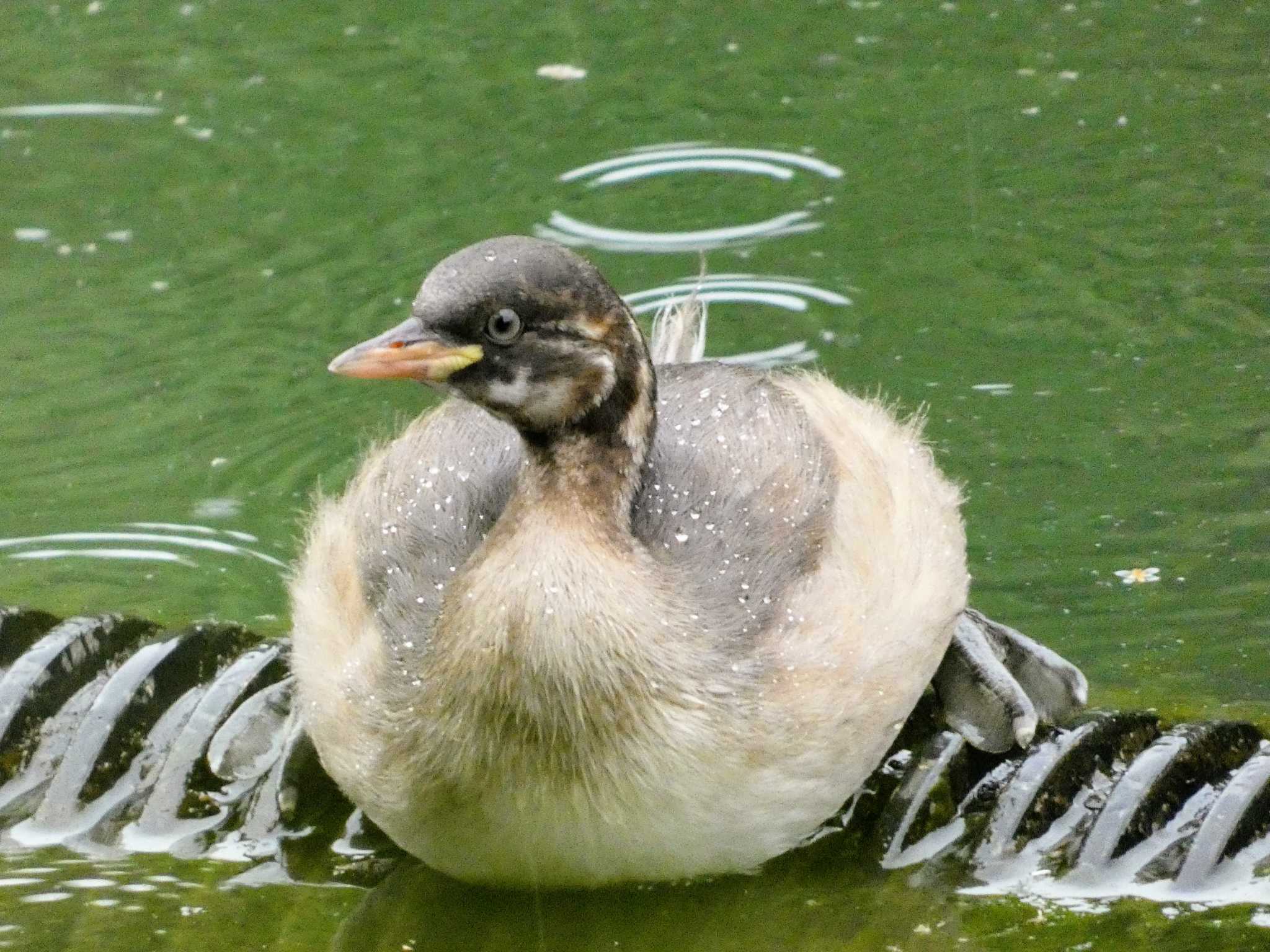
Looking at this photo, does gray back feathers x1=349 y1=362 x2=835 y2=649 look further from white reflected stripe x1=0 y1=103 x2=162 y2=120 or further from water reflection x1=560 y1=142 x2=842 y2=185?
white reflected stripe x1=0 y1=103 x2=162 y2=120

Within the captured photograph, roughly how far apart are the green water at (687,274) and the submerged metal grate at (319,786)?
0.12 metres

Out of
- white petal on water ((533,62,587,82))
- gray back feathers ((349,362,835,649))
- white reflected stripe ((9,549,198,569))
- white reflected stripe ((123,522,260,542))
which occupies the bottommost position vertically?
white reflected stripe ((9,549,198,569))

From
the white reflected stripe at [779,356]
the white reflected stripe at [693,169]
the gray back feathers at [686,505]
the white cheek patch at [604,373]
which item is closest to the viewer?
the white cheek patch at [604,373]

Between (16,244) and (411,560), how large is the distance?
4.08 m

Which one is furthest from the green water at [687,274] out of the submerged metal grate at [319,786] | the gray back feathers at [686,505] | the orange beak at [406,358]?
the orange beak at [406,358]

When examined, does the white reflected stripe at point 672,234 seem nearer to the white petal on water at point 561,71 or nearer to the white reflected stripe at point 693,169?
the white reflected stripe at point 693,169

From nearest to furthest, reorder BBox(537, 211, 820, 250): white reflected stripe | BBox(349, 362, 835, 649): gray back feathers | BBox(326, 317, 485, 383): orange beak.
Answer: BBox(326, 317, 485, 383): orange beak, BBox(349, 362, 835, 649): gray back feathers, BBox(537, 211, 820, 250): white reflected stripe

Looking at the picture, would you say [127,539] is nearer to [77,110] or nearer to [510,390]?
[510,390]

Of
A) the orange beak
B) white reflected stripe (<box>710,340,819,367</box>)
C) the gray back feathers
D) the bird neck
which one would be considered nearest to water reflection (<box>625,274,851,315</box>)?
white reflected stripe (<box>710,340,819,367</box>)

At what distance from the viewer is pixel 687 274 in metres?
7.32

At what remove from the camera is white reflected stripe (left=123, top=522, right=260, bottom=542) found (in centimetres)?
624

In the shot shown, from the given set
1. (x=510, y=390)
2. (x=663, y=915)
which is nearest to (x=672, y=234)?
(x=510, y=390)

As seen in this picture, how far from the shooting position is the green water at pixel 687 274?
15.2 ft

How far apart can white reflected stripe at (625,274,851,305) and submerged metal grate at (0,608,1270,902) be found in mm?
2321
